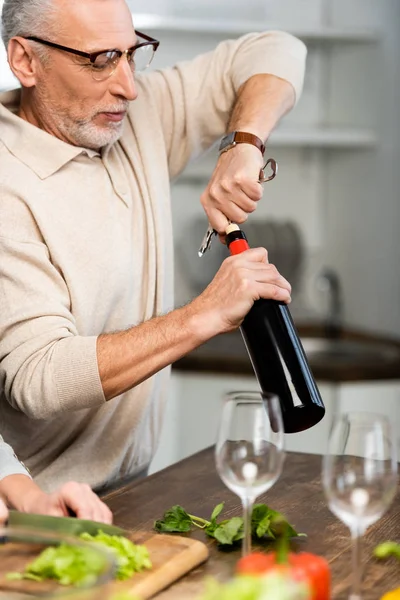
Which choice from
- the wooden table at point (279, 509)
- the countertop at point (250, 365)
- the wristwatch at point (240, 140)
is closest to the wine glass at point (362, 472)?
the wooden table at point (279, 509)

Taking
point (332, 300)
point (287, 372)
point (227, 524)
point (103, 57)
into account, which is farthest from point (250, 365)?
point (227, 524)

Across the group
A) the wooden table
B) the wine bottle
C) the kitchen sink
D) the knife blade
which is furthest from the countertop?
the knife blade

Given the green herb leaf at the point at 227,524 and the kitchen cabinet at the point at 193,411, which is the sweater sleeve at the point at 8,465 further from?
the kitchen cabinet at the point at 193,411

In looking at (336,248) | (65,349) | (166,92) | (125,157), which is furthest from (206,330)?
(336,248)

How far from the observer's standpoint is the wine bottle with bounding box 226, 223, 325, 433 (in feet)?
4.97

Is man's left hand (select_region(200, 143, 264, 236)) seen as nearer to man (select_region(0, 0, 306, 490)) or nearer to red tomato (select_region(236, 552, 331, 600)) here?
man (select_region(0, 0, 306, 490))

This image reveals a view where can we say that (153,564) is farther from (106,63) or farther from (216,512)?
(106,63)

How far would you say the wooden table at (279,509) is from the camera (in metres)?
1.24

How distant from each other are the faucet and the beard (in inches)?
85.0

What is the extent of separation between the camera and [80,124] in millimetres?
1925

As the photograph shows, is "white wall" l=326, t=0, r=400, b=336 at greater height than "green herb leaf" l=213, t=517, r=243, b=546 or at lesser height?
greater

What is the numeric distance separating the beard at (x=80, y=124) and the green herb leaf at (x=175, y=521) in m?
0.82

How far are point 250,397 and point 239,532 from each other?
11.4 inches

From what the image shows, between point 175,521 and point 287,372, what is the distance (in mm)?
293
